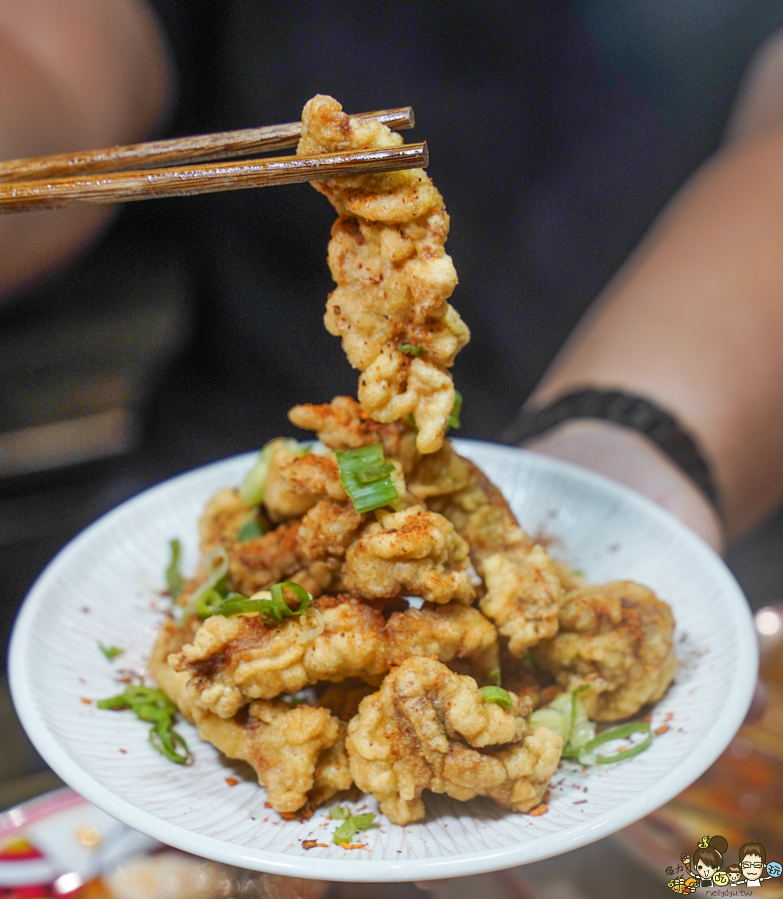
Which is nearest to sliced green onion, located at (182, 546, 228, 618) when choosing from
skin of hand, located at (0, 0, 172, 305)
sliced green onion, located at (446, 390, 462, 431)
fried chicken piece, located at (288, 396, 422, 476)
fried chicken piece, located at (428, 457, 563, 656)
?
fried chicken piece, located at (288, 396, 422, 476)

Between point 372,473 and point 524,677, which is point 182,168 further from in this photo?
point 524,677

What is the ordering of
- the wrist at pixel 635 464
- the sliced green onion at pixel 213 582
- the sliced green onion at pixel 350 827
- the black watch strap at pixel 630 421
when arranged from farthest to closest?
the black watch strap at pixel 630 421
the wrist at pixel 635 464
the sliced green onion at pixel 213 582
the sliced green onion at pixel 350 827

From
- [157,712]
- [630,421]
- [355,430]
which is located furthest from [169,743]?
[630,421]

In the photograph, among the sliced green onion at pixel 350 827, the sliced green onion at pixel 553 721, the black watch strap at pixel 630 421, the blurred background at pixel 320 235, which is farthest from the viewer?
the blurred background at pixel 320 235

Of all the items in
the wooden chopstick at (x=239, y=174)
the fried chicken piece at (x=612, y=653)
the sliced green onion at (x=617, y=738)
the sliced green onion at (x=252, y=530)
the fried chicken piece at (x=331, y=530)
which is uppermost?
the wooden chopstick at (x=239, y=174)

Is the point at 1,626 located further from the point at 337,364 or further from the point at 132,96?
the point at 132,96

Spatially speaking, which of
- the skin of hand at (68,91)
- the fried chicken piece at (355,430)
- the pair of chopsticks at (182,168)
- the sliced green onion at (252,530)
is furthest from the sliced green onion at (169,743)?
the skin of hand at (68,91)

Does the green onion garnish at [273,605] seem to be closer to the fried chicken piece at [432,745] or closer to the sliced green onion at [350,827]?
the fried chicken piece at [432,745]
